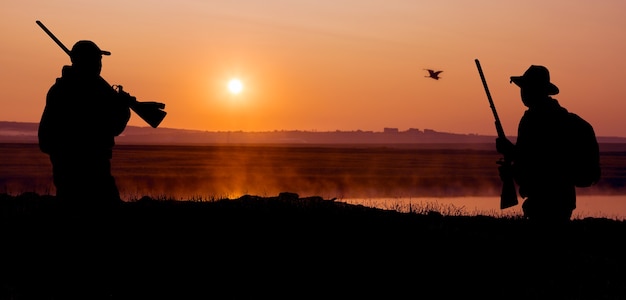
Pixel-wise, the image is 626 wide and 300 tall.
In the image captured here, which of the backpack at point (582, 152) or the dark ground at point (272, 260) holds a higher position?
the backpack at point (582, 152)

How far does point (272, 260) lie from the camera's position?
11.1 m

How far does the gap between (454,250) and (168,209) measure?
198 inches

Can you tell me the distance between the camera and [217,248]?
37.2 ft

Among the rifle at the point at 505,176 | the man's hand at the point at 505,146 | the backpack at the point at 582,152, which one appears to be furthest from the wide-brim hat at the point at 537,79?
the rifle at the point at 505,176

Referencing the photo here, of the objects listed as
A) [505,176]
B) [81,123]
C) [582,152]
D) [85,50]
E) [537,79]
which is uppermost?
[85,50]

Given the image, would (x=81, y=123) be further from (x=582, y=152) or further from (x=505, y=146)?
(x=582, y=152)

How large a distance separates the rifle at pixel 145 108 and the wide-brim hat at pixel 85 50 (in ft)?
1.19

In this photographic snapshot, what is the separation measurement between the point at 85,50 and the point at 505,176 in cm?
557

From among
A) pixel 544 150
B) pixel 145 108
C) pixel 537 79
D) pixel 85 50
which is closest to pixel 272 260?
pixel 145 108

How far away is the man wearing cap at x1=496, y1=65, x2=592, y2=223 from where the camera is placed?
968 cm

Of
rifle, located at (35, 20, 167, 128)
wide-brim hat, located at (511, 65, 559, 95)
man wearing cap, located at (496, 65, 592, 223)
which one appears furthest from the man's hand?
rifle, located at (35, 20, 167, 128)

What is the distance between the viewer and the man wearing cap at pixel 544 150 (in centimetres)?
968

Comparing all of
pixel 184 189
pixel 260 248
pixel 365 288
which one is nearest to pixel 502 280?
pixel 365 288

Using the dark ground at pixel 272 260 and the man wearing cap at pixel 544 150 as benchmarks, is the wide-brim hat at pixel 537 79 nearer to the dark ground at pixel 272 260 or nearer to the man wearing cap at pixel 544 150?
the man wearing cap at pixel 544 150
